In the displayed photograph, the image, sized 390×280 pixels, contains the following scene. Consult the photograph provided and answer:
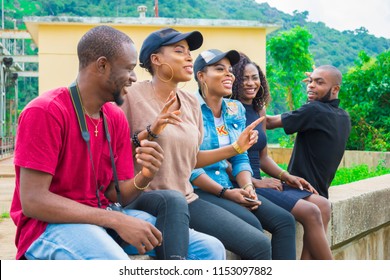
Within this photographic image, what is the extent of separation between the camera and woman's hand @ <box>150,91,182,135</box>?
327 cm

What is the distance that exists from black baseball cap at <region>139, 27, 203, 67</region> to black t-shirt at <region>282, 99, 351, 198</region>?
150 centimetres

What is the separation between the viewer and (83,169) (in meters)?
2.90

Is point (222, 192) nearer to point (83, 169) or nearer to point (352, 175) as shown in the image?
point (83, 169)

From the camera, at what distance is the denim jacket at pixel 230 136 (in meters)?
4.21

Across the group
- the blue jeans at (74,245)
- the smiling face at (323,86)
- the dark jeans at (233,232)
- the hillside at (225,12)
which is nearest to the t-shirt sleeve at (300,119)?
the smiling face at (323,86)

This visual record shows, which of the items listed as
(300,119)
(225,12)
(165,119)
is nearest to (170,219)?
(165,119)

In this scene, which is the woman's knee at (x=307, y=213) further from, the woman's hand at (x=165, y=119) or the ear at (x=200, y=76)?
the woman's hand at (x=165, y=119)

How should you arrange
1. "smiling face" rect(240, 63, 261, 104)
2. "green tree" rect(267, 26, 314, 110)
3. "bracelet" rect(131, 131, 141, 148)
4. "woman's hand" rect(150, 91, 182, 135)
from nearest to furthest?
"woman's hand" rect(150, 91, 182, 135) → "bracelet" rect(131, 131, 141, 148) → "smiling face" rect(240, 63, 261, 104) → "green tree" rect(267, 26, 314, 110)

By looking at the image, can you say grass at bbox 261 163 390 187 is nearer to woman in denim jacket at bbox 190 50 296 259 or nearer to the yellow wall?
woman in denim jacket at bbox 190 50 296 259

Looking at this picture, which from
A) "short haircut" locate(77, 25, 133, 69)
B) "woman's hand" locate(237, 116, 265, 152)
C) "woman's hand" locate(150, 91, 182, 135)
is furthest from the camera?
"woman's hand" locate(237, 116, 265, 152)

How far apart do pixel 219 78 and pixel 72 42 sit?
14.4 m

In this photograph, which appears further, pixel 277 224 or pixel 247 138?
pixel 277 224

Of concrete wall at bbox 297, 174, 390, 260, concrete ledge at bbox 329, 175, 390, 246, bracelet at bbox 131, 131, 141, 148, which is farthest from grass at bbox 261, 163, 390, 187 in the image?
bracelet at bbox 131, 131, 141, 148
